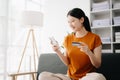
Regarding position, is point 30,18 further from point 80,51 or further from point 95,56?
point 95,56

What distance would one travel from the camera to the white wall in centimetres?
386

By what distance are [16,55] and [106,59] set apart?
5.84 feet

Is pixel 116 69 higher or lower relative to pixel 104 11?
lower

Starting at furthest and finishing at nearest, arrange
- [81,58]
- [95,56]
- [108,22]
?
[108,22]
[81,58]
[95,56]

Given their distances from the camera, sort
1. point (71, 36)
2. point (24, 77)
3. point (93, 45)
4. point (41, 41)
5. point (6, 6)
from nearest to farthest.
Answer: point (93, 45), point (71, 36), point (6, 6), point (24, 77), point (41, 41)

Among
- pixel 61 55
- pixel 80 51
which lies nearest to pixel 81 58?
pixel 80 51

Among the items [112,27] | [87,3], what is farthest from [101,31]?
[87,3]

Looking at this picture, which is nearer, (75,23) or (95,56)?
(95,56)

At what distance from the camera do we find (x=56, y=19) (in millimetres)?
4016

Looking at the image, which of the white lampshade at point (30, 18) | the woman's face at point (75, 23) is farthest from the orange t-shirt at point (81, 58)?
the white lampshade at point (30, 18)

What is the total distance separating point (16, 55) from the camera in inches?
136

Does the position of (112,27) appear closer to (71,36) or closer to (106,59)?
(106,59)

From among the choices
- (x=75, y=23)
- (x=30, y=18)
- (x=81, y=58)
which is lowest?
(x=81, y=58)

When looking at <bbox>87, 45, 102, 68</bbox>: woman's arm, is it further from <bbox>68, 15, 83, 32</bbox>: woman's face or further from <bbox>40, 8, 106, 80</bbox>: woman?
<bbox>68, 15, 83, 32</bbox>: woman's face
